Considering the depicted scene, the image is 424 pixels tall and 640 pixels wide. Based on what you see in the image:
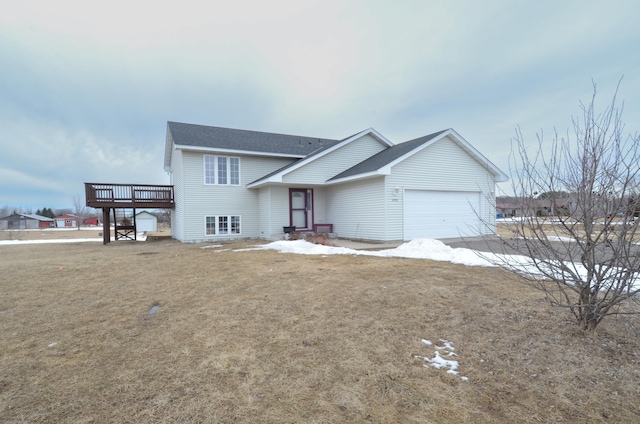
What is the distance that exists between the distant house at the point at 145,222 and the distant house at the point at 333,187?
96.5ft

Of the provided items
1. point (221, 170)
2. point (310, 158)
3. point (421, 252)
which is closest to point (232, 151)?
point (221, 170)

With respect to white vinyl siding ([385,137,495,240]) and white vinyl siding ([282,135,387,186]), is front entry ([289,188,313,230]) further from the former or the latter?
white vinyl siding ([385,137,495,240])

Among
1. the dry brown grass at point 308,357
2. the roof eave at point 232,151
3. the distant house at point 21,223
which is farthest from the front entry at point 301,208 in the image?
the distant house at point 21,223

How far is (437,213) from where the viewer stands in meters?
13.7

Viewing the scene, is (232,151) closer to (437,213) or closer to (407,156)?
(407,156)

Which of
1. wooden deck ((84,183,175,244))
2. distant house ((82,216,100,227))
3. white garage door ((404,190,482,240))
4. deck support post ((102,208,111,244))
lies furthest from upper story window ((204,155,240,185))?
distant house ((82,216,100,227))

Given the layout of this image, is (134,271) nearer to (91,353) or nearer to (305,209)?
(91,353)

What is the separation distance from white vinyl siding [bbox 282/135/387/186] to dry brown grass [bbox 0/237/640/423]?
31.0 feet

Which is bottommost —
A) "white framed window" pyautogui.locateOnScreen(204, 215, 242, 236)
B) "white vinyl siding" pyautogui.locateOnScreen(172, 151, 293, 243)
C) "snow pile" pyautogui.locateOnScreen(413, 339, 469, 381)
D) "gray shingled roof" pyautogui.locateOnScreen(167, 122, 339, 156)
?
"snow pile" pyautogui.locateOnScreen(413, 339, 469, 381)

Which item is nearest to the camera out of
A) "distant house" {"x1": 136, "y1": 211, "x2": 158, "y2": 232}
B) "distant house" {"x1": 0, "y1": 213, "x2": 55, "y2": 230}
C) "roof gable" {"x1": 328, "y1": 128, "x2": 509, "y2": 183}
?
"roof gable" {"x1": 328, "y1": 128, "x2": 509, "y2": 183}

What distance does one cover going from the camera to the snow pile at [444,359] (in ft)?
8.67

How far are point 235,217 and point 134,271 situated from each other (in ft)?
27.5

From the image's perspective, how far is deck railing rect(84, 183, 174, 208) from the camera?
1469 centimetres

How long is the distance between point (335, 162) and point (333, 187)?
1296mm
